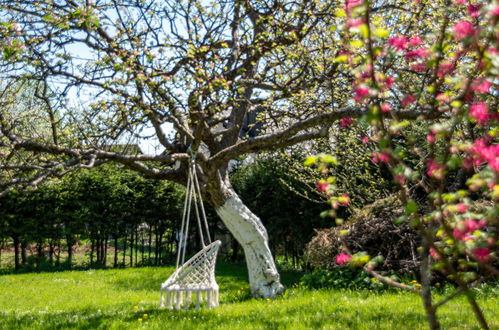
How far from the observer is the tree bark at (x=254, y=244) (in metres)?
6.95

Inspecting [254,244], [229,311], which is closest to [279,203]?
[254,244]

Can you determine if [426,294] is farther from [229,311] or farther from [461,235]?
[229,311]

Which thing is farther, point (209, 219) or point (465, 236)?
point (209, 219)

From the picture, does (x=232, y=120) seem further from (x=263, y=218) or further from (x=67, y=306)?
(x=263, y=218)

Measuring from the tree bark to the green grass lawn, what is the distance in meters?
0.25

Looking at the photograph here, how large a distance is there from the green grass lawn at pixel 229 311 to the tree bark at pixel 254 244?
0.81 feet

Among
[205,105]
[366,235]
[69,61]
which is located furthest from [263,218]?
[69,61]

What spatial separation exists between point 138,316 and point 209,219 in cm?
803

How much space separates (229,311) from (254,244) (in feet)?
4.60

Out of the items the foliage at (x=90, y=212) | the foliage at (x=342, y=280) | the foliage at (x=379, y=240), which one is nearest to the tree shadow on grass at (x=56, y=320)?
the foliage at (x=342, y=280)

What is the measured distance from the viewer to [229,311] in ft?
19.0

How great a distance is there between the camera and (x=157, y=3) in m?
6.91

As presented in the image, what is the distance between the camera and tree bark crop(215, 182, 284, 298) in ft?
22.8

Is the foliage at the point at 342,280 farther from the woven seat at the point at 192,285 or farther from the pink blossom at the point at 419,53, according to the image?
the pink blossom at the point at 419,53
